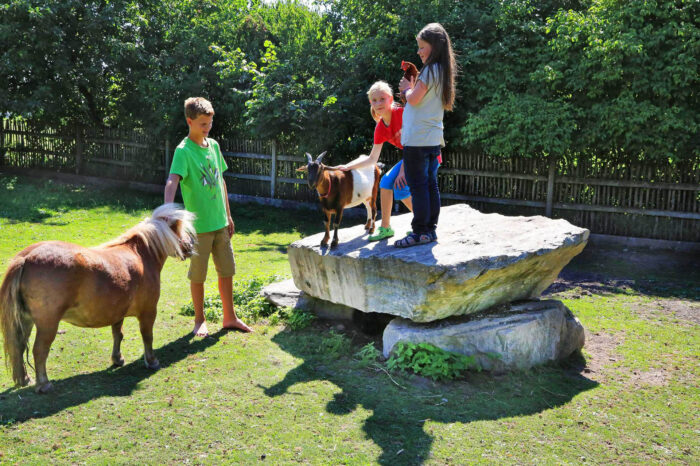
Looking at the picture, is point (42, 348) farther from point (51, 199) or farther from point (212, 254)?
point (51, 199)

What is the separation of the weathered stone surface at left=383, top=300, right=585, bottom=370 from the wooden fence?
271 inches

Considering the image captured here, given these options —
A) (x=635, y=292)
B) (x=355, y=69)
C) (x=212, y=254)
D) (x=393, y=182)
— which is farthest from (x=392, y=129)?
(x=355, y=69)

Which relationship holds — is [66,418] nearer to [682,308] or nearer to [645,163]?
[682,308]

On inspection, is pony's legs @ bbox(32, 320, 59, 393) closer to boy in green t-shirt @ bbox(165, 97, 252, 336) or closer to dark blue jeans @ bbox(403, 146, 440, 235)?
boy in green t-shirt @ bbox(165, 97, 252, 336)

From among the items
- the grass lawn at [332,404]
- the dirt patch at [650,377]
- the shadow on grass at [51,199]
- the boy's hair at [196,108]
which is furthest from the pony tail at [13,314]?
the shadow on grass at [51,199]

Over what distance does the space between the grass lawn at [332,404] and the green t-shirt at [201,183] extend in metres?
1.27

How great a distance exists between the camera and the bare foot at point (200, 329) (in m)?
6.16

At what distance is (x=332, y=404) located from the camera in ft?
15.4

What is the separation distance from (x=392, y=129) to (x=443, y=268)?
5.61ft

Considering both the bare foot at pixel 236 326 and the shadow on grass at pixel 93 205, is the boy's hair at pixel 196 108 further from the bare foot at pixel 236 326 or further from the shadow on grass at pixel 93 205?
the shadow on grass at pixel 93 205

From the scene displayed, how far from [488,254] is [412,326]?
1.03 m

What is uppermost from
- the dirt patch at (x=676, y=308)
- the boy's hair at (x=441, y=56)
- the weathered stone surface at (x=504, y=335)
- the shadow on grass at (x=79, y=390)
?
the boy's hair at (x=441, y=56)

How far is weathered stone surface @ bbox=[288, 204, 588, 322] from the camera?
5352 millimetres

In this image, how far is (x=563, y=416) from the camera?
4652mm
